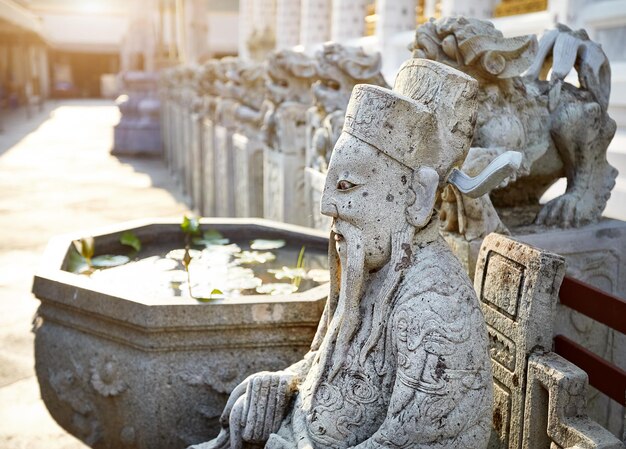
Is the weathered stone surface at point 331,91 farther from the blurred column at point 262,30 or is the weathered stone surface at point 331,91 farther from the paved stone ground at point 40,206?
the blurred column at point 262,30

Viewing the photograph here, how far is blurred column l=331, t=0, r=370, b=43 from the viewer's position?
32.7ft

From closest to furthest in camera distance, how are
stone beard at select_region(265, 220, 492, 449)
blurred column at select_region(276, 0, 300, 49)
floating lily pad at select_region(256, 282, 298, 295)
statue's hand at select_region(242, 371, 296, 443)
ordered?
stone beard at select_region(265, 220, 492, 449) → statue's hand at select_region(242, 371, 296, 443) → floating lily pad at select_region(256, 282, 298, 295) → blurred column at select_region(276, 0, 300, 49)

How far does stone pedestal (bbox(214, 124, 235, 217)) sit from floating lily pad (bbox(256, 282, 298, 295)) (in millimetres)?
3360

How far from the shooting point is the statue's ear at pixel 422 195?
186cm

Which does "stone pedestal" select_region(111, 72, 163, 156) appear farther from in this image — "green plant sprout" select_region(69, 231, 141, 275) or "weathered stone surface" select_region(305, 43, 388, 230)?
"green plant sprout" select_region(69, 231, 141, 275)

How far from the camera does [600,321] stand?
6.98 ft

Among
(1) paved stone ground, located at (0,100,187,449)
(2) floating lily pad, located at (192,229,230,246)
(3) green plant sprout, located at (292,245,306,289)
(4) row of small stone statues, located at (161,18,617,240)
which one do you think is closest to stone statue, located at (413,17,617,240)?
(4) row of small stone statues, located at (161,18,617,240)

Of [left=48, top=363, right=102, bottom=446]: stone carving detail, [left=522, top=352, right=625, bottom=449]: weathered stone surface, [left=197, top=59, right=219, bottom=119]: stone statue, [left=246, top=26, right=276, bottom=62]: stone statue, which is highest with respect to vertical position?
[left=246, top=26, right=276, bottom=62]: stone statue

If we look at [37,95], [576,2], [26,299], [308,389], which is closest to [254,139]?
[26,299]

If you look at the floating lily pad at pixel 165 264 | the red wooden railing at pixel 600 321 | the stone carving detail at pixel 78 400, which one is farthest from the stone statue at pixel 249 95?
the red wooden railing at pixel 600 321

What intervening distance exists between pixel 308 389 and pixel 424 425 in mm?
402

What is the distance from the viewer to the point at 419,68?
1891 millimetres

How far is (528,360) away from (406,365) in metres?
0.51

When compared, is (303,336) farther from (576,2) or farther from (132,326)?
(576,2)
